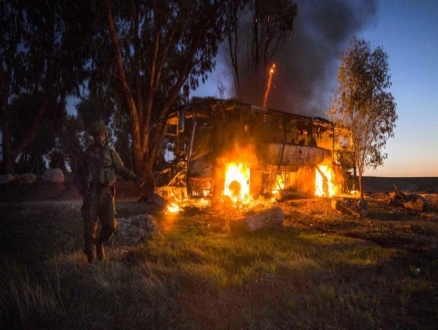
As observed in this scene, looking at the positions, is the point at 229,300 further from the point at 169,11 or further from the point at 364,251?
the point at 169,11

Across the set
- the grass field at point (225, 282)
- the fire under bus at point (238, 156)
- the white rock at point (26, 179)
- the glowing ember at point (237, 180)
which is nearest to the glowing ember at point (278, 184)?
the fire under bus at point (238, 156)

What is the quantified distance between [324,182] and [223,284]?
608 inches

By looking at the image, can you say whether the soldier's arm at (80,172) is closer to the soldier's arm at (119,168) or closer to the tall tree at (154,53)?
the soldier's arm at (119,168)

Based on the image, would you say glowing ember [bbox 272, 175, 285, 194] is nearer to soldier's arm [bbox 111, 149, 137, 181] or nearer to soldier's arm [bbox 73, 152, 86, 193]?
soldier's arm [bbox 111, 149, 137, 181]

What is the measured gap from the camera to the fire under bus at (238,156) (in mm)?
14734

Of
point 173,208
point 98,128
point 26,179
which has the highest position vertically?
point 98,128

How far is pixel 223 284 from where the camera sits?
468cm

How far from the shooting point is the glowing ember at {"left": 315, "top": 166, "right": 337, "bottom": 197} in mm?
18609

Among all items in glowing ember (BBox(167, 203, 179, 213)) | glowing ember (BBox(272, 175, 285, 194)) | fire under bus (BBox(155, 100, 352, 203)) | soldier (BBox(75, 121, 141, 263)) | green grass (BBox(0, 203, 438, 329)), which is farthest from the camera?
glowing ember (BBox(272, 175, 285, 194))

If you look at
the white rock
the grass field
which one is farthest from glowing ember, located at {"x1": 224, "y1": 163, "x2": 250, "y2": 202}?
the white rock

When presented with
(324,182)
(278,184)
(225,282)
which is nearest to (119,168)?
(225,282)

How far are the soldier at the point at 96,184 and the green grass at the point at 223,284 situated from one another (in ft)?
1.76

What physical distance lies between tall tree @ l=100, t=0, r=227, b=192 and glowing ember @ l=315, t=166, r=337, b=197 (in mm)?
8883

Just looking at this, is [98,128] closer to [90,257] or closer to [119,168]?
[119,168]
